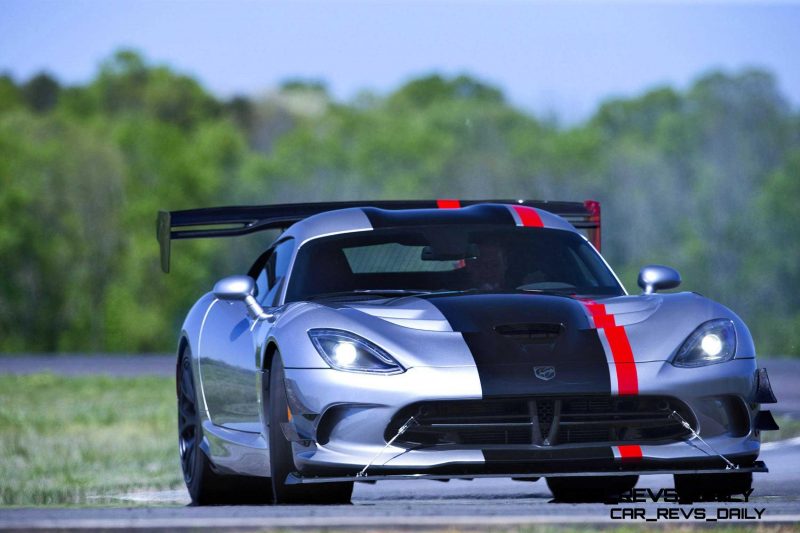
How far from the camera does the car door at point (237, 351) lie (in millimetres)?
8188

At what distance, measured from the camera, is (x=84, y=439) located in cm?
1781

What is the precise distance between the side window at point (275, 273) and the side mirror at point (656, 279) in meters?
1.86

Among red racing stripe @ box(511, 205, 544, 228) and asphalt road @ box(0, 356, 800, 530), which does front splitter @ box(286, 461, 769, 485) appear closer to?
asphalt road @ box(0, 356, 800, 530)

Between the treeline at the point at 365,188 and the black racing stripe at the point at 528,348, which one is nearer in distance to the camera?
the black racing stripe at the point at 528,348

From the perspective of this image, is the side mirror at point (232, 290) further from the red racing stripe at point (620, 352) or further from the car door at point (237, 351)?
the red racing stripe at point (620, 352)

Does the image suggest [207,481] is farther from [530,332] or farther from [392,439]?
[530,332]

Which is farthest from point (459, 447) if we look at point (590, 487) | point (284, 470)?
point (590, 487)

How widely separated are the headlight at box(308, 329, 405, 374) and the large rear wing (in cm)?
267

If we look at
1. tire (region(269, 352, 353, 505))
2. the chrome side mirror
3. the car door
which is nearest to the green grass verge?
A: the car door

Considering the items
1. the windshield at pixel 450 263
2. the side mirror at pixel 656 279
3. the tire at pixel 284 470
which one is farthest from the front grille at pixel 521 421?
the side mirror at pixel 656 279

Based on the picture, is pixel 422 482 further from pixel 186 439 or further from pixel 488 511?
pixel 488 511

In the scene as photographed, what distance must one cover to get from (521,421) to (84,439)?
457 inches

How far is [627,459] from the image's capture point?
700cm

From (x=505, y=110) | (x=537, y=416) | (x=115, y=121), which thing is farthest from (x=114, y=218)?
(x=537, y=416)
